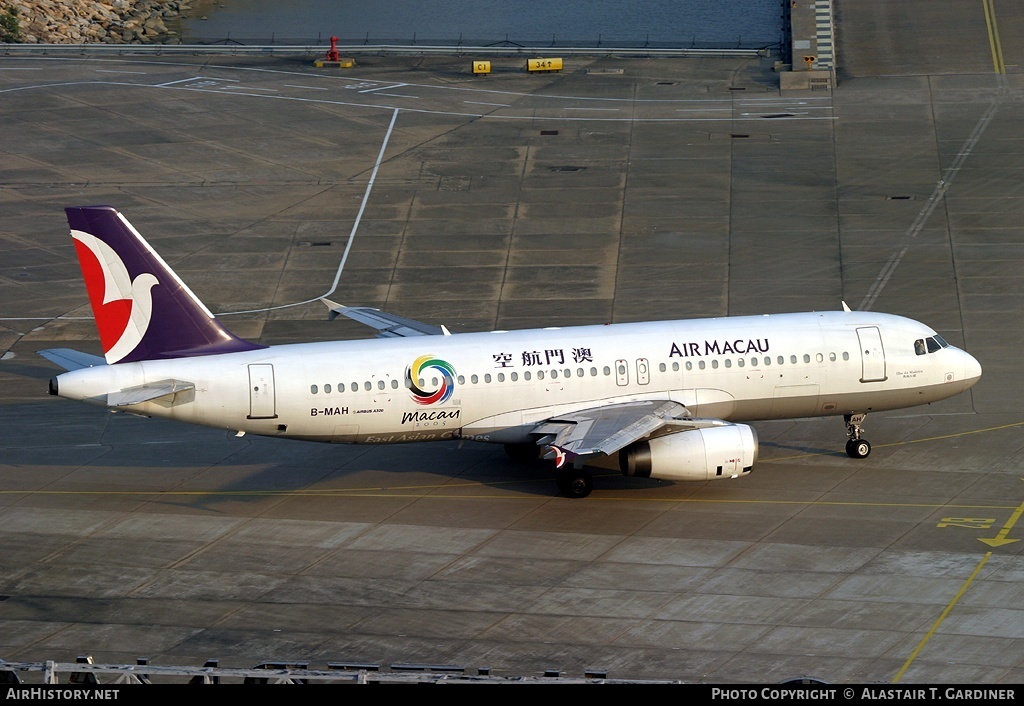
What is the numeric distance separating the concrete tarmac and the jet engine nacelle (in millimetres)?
1307

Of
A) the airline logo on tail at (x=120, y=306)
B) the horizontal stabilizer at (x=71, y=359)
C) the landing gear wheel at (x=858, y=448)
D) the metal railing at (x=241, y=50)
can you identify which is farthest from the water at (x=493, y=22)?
the airline logo on tail at (x=120, y=306)

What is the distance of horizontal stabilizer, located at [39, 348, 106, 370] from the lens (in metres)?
47.2

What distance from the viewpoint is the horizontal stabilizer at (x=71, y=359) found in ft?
155

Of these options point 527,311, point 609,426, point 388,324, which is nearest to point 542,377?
point 609,426

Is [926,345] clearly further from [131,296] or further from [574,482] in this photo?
[131,296]

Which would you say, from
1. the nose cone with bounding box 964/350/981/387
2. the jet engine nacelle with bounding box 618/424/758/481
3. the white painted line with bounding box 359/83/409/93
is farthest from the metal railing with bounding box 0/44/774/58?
the jet engine nacelle with bounding box 618/424/758/481

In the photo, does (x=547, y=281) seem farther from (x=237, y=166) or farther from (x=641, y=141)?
(x=237, y=166)

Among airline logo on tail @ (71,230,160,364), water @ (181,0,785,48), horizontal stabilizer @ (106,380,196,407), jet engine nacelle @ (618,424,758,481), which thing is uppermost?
water @ (181,0,785,48)

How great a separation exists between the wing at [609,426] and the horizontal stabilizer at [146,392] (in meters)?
10.8

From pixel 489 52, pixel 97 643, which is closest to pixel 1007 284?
pixel 97 643

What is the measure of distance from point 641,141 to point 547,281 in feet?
61.1

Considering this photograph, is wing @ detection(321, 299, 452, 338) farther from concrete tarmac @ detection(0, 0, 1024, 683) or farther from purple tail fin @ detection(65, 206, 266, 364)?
purple tail fin @ detection(65, 206, 266, 364)

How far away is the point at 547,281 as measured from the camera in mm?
64750

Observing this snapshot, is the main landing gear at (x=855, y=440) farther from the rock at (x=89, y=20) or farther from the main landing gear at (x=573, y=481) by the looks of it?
the rock at (x=89, y=20)
